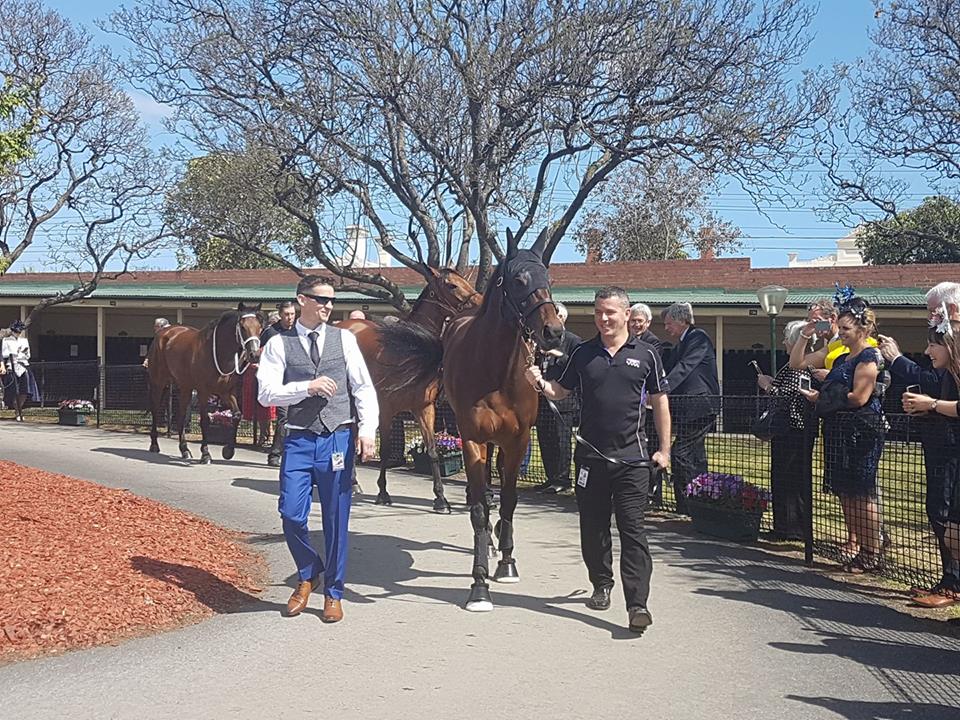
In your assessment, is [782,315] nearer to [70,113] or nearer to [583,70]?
[583,70]

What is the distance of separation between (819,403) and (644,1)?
11.3 m

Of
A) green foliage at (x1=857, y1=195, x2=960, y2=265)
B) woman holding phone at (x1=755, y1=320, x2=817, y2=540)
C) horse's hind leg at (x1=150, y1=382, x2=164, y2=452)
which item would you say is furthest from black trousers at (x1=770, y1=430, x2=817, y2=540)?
green foliage at (x1=857, y1=195, x2=960, y2=265)

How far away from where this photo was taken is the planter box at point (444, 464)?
1325cm

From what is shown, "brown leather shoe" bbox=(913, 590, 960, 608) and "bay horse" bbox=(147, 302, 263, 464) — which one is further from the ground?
"bay horse" bbox=(147, 302, 263, 464)

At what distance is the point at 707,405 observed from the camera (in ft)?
33.1

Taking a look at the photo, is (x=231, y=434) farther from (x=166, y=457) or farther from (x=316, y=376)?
(x=316, y=376)

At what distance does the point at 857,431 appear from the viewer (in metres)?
8.00

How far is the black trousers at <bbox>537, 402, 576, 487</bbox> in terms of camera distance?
12125mm

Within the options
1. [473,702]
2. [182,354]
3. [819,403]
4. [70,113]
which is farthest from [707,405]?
[70,113]

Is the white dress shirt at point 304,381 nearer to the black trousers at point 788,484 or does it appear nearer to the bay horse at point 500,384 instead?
the bay horse at point 500,384

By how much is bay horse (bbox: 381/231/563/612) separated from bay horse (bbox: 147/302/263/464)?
734 cm

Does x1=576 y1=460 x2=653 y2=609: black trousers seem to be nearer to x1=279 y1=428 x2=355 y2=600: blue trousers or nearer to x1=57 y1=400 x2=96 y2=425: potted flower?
x1=279 y1=428 x2=355 y2=600: blue trousers

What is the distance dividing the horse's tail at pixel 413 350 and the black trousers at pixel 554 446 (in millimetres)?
2554

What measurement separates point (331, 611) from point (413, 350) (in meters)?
3.80
